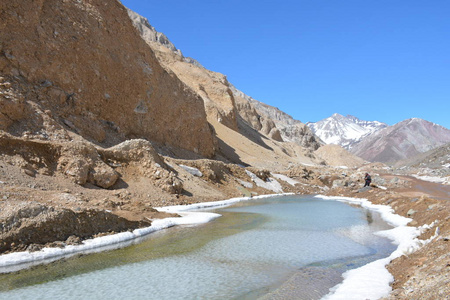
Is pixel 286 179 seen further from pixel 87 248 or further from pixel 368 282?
pixel 368 282

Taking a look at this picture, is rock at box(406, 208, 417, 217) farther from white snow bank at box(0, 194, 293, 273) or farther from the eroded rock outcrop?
the eroded rock outcrop

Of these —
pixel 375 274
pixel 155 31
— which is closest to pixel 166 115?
pixel 375 274

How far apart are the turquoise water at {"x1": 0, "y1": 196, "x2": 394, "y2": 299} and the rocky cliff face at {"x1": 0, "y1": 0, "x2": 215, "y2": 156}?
15.6 m

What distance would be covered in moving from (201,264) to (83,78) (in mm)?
26387

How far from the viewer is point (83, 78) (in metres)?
30.7

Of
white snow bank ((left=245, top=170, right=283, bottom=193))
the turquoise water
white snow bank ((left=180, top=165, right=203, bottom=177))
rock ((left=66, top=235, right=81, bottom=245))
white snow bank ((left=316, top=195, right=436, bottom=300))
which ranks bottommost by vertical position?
white snow bank ((left=316, top=195, right=436, bottom=300))

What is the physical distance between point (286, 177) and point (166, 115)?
1868 centimetres

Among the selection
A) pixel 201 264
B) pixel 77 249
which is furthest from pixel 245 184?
pixel 201 264

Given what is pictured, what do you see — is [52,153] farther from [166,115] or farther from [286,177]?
[286,177]

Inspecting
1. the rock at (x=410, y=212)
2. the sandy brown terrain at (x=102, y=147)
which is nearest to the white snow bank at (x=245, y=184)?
the sandy brown terrain at (x=102, y=147)

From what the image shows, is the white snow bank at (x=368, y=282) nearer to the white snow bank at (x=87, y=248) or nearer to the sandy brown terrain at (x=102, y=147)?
the sandy brown terrain at (x=102, y=147)

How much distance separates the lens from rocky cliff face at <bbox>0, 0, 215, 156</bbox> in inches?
957

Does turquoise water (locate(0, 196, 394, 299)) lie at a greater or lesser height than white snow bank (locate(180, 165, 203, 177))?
lesser

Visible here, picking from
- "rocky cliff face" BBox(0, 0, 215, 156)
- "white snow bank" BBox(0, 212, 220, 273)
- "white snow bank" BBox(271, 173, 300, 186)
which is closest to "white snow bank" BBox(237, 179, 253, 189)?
"white snow bank" BBox(271, 173, 300, 186)
